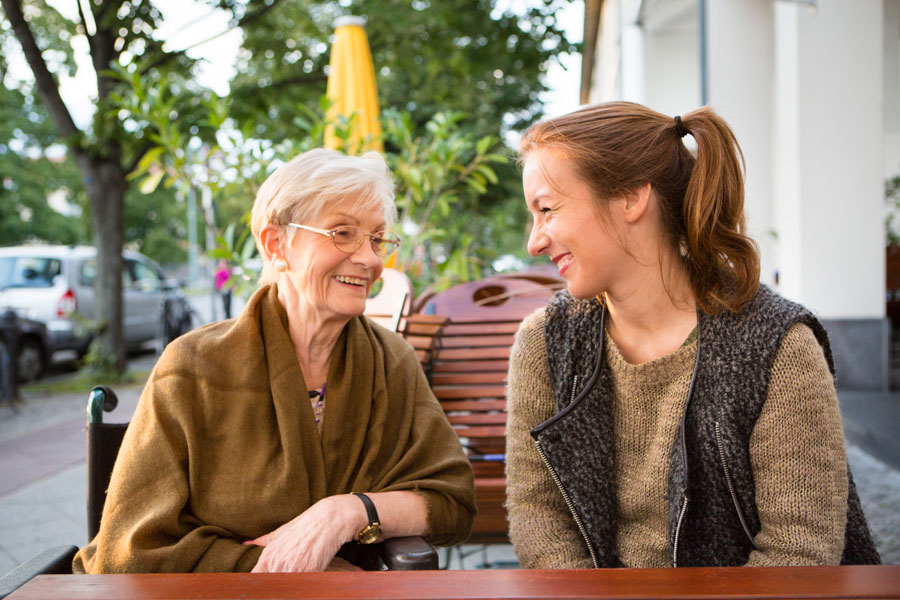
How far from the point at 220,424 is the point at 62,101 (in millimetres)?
8329

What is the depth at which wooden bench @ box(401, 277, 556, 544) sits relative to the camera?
2596 millimetres

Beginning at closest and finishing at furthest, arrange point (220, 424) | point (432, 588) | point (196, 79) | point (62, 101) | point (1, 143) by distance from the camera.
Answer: point (432, 588) → point (220, 424) → point (62, 101) → point (196, 79) → point (1, 143)

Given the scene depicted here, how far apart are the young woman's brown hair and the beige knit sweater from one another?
0.54 feet

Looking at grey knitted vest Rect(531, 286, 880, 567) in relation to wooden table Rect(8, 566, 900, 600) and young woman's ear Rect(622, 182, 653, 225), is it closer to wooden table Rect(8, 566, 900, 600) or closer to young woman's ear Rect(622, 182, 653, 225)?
A: young woman's ear Rect(622, 182, 653, 225)

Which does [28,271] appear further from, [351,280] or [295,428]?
[295,428]

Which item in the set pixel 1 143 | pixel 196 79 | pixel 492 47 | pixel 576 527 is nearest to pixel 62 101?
pixel 196 79

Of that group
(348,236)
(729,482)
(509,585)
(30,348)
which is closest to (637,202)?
(729,482)

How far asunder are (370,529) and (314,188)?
84 centimetres

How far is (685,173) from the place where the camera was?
1753 mm

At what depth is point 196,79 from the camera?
32.4ft

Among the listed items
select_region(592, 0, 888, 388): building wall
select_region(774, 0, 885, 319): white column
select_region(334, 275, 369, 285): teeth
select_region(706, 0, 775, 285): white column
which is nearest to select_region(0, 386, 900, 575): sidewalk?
select_region(592, 0, 888, 388): building wall

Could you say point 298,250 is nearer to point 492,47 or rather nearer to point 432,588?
point 432,588

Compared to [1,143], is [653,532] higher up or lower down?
lower down

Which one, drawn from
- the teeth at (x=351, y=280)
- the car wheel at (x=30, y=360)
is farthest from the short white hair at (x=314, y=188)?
the car wheel at (x=30, y=360)
